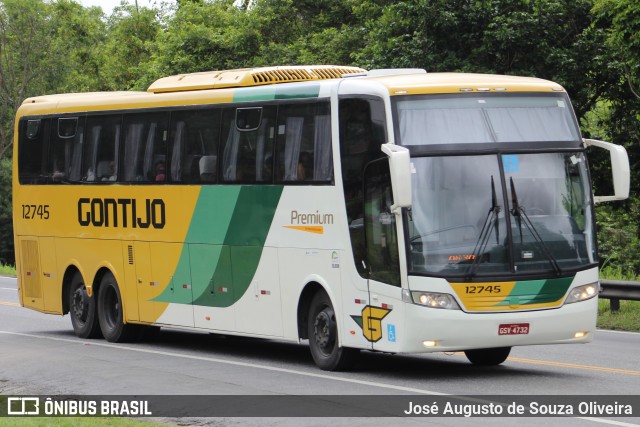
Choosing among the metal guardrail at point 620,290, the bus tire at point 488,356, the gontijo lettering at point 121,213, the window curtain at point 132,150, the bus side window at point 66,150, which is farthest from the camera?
the metal guardrail at point 620,290

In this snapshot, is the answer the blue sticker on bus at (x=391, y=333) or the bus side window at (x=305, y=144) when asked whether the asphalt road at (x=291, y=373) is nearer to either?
the blue sticker on bus at (x=391, y=333)

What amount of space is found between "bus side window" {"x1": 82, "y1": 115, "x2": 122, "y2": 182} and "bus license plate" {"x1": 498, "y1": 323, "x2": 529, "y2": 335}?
26.4 ft

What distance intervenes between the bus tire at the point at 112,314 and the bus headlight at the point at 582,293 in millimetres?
8060

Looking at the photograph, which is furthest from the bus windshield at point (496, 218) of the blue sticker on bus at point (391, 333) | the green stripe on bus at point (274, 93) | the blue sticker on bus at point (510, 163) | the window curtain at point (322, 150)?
the green stripe on bus at point (274, 93)

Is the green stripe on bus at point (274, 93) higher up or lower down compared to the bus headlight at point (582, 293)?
higher up

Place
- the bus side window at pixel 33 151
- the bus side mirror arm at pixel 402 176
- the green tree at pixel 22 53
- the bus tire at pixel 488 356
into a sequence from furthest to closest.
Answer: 1. the green tree at pixel 22 53
2. the bus side window at pixel 33 151
3. the bus tire at pixel 488 356
4. the bus side mirror arm at pixel 402 176

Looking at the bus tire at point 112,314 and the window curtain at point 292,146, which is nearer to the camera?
the window curtain at point 292,146

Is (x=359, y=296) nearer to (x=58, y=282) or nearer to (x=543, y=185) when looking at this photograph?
(x=543, y=185)

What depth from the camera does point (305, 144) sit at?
50.8ft

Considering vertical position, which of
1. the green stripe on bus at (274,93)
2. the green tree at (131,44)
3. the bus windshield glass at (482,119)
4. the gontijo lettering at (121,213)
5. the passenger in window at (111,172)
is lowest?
the gontijo lettering at (121,213)

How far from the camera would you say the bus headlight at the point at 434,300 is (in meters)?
13.3

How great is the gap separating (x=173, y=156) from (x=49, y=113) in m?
4.12

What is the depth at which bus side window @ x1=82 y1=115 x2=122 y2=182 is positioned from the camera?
64.4 ft

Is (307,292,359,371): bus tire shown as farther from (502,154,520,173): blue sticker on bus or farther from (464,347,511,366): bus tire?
(502,154,520,173): blue sticker on bus
